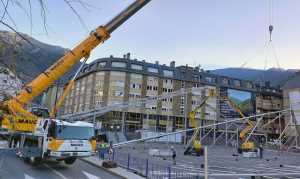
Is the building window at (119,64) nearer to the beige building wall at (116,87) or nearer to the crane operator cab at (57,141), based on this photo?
the beige building wall at (116,87)

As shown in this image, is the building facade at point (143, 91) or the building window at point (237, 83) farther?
the building window at point (237, 83)

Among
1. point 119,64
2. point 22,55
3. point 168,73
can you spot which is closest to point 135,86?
point 119,64

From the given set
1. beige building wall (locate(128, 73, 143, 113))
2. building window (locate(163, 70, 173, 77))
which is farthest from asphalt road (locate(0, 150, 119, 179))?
building window (locate(163, 70, 173, 77))

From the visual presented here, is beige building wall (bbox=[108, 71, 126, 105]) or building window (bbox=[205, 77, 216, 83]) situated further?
building window (bbox=[205, 77, 216, 83])

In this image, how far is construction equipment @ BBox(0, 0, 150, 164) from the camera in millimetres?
14891

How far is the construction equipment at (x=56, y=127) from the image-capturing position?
1489 cm

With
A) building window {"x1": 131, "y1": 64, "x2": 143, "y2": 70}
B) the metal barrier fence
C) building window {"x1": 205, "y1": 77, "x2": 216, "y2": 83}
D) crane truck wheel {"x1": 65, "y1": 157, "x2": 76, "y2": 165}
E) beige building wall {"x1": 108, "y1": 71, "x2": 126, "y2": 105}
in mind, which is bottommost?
the metal barrier fence

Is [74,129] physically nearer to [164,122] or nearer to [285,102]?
[164,122]

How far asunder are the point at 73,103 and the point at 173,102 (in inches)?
1239

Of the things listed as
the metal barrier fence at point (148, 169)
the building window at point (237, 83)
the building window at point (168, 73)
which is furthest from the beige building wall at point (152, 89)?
the metal barrier fence at point (148, 169)

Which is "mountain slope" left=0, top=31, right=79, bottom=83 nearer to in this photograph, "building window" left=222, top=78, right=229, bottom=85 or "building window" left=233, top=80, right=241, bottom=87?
"building window" left=222, top=78, right=229, bottom=85

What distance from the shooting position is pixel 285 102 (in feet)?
262

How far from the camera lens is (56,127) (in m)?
15.2

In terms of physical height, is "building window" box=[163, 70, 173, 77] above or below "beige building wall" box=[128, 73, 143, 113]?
above
